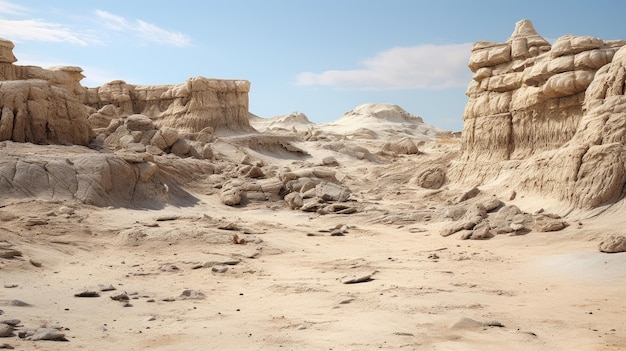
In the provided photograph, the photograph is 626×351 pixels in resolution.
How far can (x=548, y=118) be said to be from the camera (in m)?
17.0

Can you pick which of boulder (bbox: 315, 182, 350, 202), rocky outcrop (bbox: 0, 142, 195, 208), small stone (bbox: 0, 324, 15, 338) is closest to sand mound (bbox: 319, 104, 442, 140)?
boulder (bbox: 315, 182, 350, 202)

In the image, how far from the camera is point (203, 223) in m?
13.3

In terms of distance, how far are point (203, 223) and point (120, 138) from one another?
37.2 feet

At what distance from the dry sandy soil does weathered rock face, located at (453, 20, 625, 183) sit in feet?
14.1

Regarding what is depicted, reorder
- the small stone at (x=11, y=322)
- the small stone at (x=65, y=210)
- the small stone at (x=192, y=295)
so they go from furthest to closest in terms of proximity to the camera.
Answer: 1. the small stone at (x=65, y=210)
2. the small stone at (x=192, y=295)
3. the small stone at (x=11, y=322)

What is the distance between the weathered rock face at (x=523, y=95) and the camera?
16172 mm

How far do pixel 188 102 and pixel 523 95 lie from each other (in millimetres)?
22232

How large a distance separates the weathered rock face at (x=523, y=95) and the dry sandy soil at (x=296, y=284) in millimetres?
4287

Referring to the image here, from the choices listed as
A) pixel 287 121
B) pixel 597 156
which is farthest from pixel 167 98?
pixel 597 156

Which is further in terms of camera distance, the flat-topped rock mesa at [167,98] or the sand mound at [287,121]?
the sand mound at [287,121]

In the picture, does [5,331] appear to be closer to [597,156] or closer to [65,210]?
[65,210]

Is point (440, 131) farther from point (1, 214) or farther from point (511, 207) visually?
point (1, 214)

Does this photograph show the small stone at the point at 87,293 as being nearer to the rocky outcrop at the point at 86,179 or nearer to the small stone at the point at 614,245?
the rocky outcrop at the point at 86,179

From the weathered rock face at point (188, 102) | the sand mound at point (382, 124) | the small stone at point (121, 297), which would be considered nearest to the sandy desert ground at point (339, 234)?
the small stone at point (121, 297)
